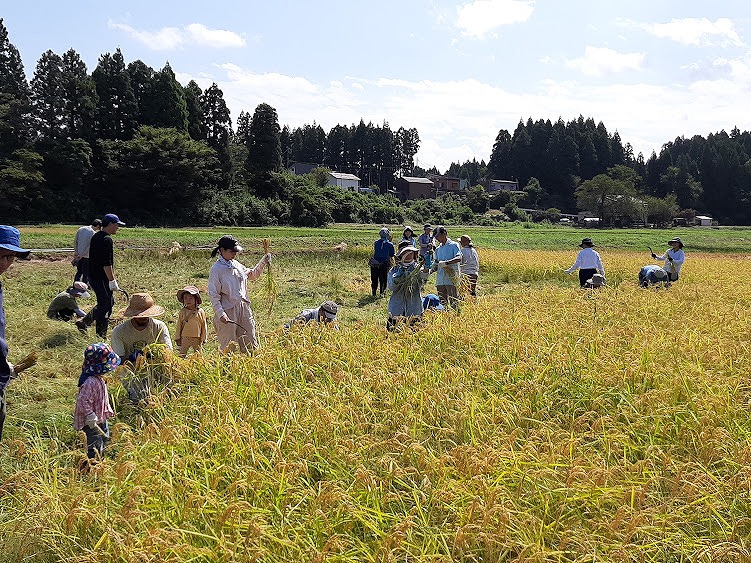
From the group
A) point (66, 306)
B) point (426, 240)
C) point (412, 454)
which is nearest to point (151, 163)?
point (426, 240)

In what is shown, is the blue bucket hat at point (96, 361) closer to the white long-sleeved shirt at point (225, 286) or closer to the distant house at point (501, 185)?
the white long-sleeved shirt at point (225, 286)

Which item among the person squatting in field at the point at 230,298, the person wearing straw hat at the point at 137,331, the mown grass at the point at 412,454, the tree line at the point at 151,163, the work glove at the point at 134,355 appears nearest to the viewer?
the mown grass at the point at 412,454

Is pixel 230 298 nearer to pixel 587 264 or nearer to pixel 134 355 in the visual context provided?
pixel 134 355

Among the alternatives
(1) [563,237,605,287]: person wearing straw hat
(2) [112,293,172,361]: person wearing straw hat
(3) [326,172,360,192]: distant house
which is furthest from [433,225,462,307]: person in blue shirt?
(3) [326,172,360,192]: distant house

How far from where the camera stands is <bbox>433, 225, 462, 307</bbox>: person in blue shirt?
8164mm

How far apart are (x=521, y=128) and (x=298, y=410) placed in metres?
114

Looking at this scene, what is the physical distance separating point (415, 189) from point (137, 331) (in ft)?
269

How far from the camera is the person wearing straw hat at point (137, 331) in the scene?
182 inches

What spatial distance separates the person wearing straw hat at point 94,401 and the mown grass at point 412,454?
5.1 inches

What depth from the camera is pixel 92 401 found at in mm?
3715

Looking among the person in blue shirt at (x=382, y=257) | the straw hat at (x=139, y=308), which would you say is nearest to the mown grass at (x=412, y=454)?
the straw hat at (x=139, y=308)

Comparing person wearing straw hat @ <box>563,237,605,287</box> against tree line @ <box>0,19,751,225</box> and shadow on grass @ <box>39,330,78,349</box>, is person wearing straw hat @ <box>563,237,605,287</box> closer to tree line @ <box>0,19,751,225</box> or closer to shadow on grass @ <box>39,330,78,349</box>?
shadow on grass @ <box>39,330,78,349</box>

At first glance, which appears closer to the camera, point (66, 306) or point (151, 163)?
point (66, 306)

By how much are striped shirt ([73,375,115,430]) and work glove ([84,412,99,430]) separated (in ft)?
0.06
